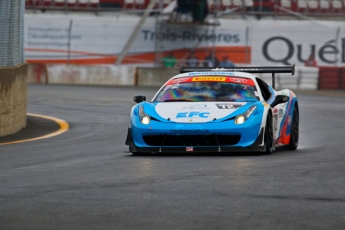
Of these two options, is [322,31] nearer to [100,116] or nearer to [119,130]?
[100,116]

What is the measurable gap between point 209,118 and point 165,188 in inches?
130

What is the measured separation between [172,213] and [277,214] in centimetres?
74

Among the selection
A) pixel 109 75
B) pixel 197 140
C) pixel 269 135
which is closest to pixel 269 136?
pixel 269 135

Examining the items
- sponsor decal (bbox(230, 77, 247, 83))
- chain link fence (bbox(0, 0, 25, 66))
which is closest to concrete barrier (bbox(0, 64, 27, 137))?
chain link fence (bbox(0, 0, 25, 66))

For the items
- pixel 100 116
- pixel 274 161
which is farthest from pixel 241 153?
pixel 100 116

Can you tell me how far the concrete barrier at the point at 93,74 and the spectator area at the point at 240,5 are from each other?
5225 millimetres

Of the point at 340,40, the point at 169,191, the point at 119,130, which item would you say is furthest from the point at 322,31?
the point at 169,191

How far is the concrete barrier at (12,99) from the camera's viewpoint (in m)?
15.4

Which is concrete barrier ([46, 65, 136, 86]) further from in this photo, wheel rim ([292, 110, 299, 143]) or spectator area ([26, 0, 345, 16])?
wheel rim ([292, 110, 299, 143])

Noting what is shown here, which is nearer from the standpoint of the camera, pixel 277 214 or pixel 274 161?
pixel 277 214

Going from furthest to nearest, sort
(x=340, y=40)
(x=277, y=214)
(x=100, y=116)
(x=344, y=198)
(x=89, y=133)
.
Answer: (x=340, y=40) < (x=100, y=116) < (x=89, y=133) < (x=344, y=198) < (x=277, y=214)

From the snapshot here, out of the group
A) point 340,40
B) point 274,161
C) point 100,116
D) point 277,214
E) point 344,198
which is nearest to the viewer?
point 277,214

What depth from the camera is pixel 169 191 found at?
26.8 feet

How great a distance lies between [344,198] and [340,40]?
113 feet
